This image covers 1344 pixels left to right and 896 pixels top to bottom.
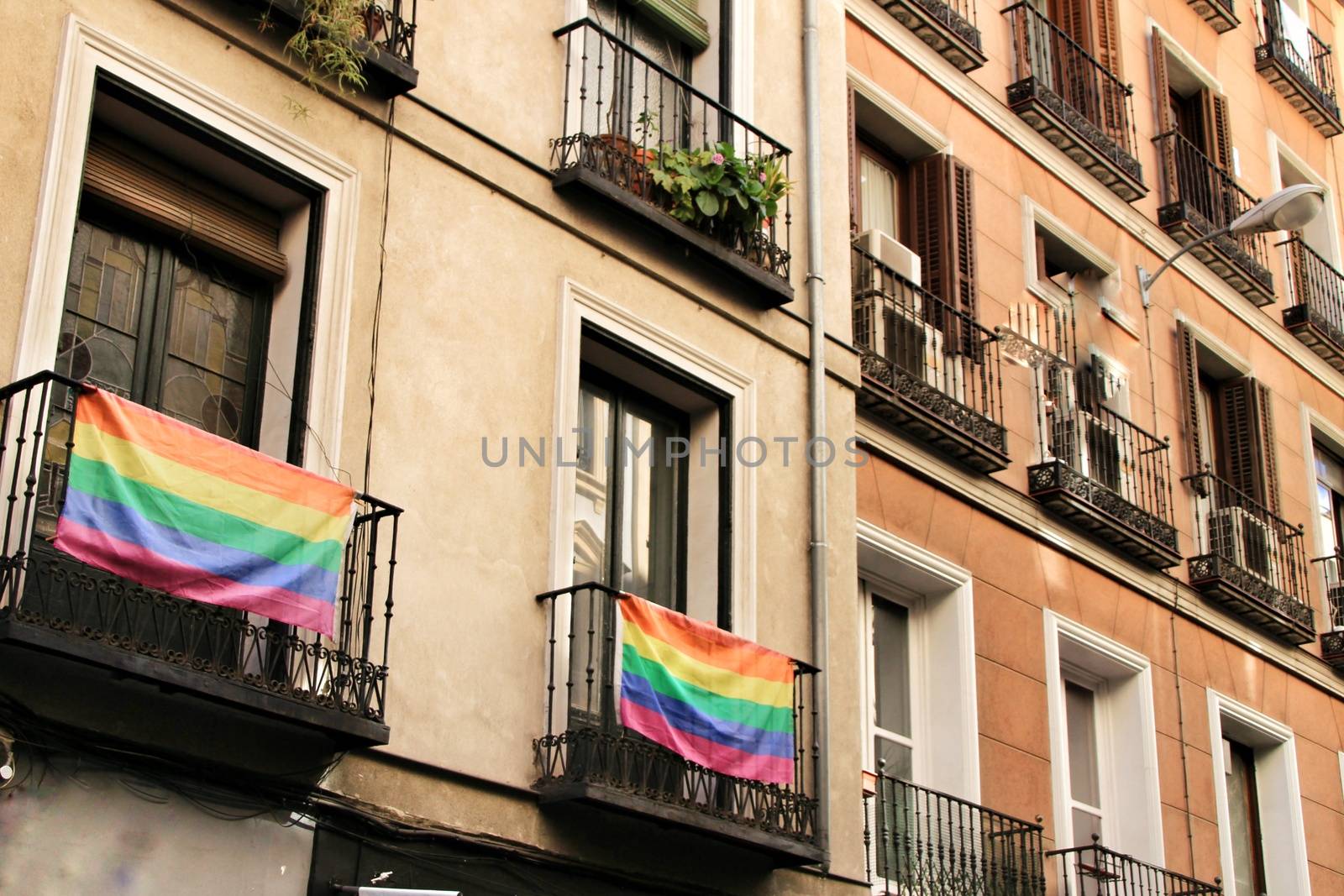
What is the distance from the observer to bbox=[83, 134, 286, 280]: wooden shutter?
33.7 ft

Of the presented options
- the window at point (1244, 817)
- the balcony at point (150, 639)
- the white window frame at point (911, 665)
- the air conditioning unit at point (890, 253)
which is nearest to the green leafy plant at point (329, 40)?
the balcony at point (150, 639)

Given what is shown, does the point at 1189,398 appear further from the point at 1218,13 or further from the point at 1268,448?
the point at 1218,13

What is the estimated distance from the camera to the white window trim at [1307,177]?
25047 millimetres

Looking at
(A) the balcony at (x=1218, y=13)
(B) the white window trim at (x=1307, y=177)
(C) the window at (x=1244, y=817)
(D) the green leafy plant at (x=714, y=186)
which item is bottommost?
(C) the window at (x=1244, y=817)

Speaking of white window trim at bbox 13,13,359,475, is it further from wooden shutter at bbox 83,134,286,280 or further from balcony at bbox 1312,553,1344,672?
balcony at bbox 1312,553,1344,672

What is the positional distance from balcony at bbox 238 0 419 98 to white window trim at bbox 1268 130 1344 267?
15.8 metres

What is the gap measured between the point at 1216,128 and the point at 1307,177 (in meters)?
3.17

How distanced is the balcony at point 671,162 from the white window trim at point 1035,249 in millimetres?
4693

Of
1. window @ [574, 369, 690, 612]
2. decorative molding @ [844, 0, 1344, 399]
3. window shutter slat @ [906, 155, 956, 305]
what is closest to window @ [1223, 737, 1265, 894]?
decorative molding @ [844, 0, 1344, 399]

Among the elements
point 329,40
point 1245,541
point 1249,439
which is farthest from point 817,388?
point 1249,439

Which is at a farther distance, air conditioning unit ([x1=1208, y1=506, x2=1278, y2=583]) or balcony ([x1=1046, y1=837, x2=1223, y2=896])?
air conditioning unit ([x1=1208, y1=506, x2=1278, y2=583])

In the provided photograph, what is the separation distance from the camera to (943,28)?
17.9 m

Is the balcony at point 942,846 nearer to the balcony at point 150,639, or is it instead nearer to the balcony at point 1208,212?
the balcony at point 150,639

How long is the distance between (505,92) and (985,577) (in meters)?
6.38
